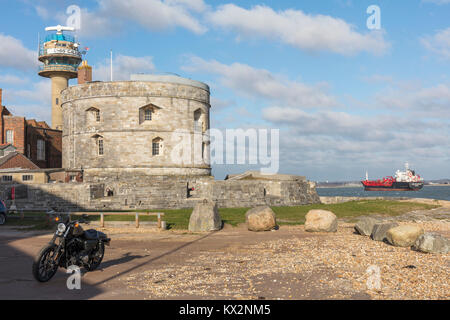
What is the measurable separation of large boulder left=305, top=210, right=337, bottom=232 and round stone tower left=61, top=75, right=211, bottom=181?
20.3 meters

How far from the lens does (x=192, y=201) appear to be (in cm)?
3000

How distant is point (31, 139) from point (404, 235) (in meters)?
40.1

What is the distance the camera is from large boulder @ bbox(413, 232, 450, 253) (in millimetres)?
12297

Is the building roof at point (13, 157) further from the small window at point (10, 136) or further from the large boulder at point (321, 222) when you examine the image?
the large boulder at point (321, 222)

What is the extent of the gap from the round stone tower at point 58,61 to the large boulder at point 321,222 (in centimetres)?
4655

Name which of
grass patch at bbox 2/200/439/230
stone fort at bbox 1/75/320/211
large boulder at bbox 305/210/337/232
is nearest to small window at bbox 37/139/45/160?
stone fort at bbox 1/75/320/211

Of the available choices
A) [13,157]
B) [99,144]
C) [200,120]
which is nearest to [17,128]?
[13,157]

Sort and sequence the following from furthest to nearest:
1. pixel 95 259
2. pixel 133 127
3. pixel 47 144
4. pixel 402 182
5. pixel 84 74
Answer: pixel 402 182
pixel 47 144
pixel 84 74
pixel 133 127
pixel 95 259

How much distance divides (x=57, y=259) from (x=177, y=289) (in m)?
3.00

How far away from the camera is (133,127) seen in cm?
3556

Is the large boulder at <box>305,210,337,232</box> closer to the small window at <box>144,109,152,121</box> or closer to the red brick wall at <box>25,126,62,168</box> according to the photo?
the small window at <box>144,109,152,121</box>

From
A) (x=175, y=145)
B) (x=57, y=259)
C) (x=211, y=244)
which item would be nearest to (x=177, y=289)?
(x=57, y=259)

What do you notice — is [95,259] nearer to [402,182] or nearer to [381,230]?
[381,230]
